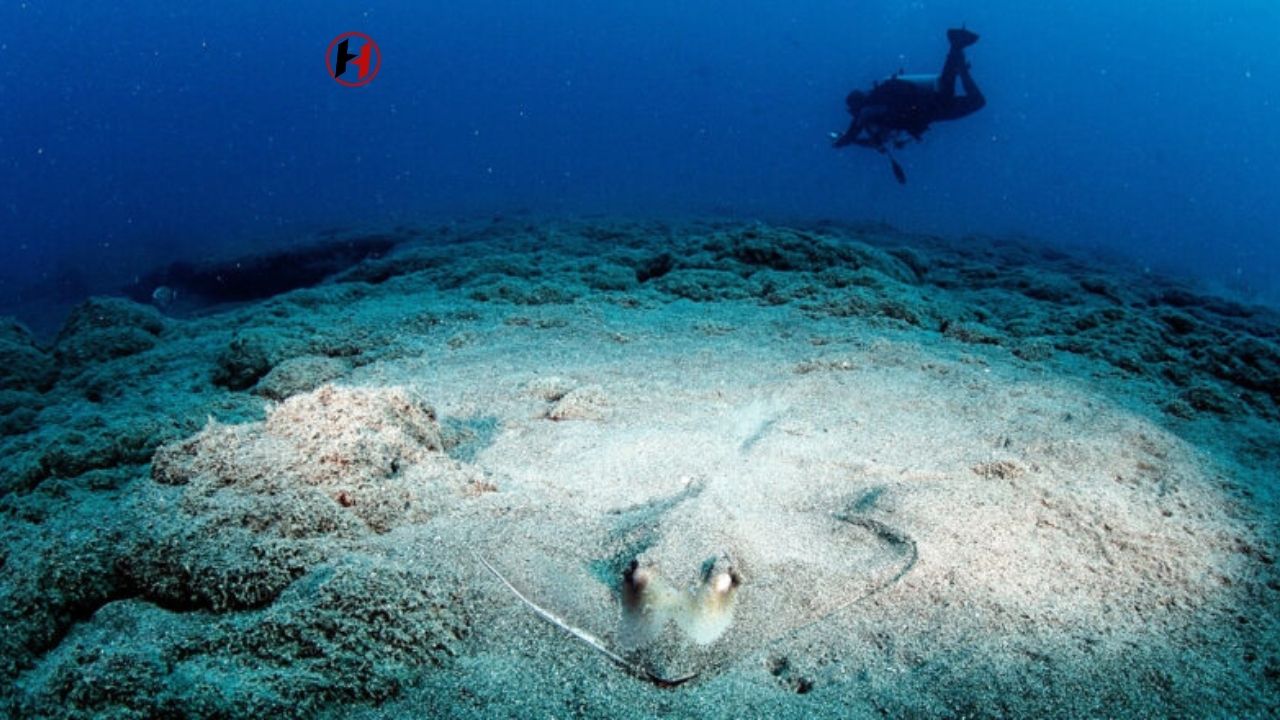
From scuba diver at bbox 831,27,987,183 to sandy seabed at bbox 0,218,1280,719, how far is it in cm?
1107

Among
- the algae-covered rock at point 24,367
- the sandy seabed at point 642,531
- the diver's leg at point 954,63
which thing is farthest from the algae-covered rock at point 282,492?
the diver's leg at point 954,63

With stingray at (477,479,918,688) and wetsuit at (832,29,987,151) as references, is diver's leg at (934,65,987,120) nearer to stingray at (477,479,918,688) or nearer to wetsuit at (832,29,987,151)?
wetsuit at (832,29,987,151)

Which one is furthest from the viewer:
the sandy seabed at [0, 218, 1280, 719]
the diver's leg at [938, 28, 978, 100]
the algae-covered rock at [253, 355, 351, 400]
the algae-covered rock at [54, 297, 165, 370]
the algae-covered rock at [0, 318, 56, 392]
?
the diver's leg at [938, 28, 978, 100]

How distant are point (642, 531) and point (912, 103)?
1540 centimetres

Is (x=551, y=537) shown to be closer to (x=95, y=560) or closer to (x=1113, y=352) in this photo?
(x=95, y=560)

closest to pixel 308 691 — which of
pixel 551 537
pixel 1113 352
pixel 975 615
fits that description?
pixel 551 537

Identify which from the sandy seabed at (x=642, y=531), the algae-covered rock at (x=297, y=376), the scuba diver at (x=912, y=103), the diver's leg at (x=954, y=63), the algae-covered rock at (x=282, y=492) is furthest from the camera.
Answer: the scuba diver at (x=912, y=103)

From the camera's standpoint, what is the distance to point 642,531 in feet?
7.88

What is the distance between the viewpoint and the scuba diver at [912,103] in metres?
14.0

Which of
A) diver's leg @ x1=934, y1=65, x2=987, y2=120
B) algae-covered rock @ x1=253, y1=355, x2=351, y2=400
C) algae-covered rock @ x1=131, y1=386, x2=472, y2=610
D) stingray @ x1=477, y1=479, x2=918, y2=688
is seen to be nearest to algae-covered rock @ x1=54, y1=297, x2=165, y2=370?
algae-covered rock @ x1=253, y1=355, x2=351, y2=400

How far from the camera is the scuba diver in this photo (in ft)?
46.0

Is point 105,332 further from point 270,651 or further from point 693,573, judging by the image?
point 693,573

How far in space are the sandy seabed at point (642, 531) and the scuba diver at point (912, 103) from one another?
436 inches

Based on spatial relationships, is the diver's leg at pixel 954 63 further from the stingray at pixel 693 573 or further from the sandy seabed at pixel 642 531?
the stingray at pixel 693 573
